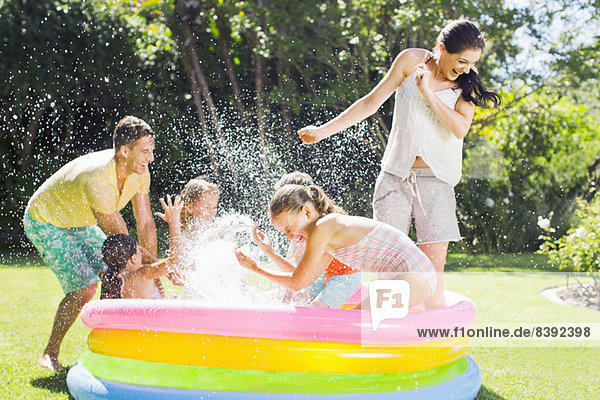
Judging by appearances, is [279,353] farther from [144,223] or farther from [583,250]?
[583,250]

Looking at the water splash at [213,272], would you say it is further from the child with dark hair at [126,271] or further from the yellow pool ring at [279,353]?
the yellow pool ring at [279,353]

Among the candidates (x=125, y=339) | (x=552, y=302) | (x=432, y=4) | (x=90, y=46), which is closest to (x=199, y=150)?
(x=90, y=46)

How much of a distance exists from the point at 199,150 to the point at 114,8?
315 cm

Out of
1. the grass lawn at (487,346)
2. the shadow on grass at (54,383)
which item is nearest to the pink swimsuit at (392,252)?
the grass lawn at (487,346)

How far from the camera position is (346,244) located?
293 cm

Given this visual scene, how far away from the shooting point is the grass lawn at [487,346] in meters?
3.54

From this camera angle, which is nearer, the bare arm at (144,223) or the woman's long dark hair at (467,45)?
the woman's long dark hair at (467,45)

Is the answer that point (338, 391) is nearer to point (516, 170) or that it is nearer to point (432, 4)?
point (432, 4)

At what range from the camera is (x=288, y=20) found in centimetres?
1053

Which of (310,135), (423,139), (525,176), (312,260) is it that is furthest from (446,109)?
(525,176)

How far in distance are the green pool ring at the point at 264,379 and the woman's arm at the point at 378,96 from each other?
120cm

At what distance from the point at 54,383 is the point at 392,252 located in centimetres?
210

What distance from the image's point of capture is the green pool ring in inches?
101

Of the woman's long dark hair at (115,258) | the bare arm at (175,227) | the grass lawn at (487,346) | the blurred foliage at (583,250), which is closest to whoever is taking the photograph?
the woman's long dark hair at (115,258)
